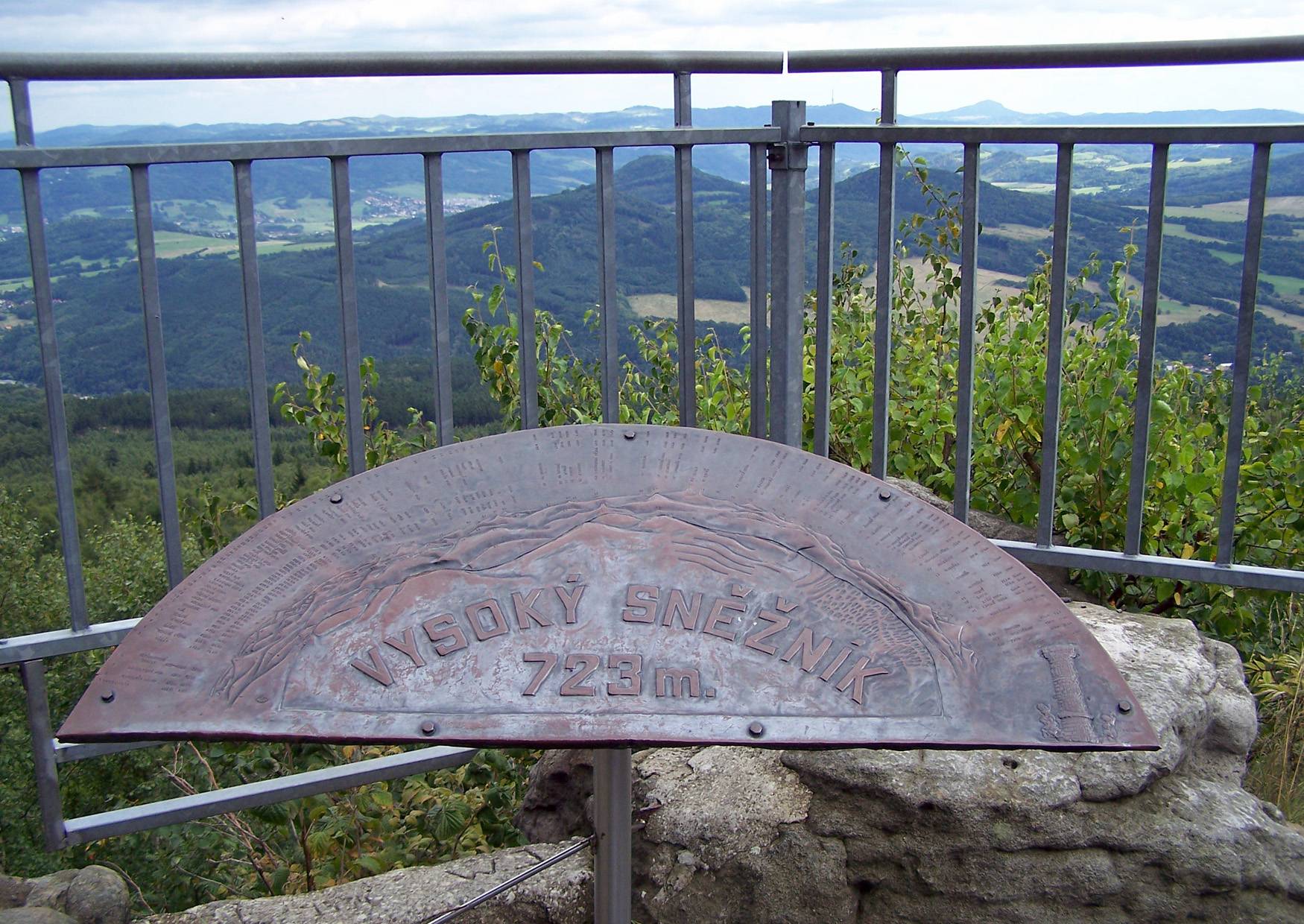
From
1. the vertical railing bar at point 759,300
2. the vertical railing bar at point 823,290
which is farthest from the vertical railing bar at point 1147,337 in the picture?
the vertical railing bar at point 759,300

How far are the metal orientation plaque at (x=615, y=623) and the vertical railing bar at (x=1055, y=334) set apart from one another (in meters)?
1.01

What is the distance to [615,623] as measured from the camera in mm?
2129

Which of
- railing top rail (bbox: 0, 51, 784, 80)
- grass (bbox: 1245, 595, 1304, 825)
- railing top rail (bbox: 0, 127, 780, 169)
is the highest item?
railing top rail (bbox: 0, 51, 784, 80)

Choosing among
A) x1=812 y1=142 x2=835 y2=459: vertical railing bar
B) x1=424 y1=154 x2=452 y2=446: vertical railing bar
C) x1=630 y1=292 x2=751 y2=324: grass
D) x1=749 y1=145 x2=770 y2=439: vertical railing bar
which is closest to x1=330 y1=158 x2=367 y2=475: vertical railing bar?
x1=424 y1=154 x2=452 y2=446: vertical railing bar

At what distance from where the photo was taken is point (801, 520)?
241cm

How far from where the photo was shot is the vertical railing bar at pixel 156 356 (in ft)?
8.89

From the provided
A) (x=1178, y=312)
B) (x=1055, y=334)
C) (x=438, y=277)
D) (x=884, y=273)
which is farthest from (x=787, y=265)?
(x=1178, y=312)

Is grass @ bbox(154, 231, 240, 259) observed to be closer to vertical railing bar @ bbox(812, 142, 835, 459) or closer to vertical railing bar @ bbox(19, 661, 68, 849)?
vertical railing bar @ bbox(19, 661, 68, 849)

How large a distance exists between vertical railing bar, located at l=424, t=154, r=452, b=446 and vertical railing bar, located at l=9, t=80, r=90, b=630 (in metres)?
0.85

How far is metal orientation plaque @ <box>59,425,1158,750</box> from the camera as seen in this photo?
6.28 feet

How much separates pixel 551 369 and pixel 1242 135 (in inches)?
104

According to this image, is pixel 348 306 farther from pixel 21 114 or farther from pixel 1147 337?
pixel 1147 337

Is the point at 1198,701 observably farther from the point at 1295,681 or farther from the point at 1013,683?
the point at 1013,683

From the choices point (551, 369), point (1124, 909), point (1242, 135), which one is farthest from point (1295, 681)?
point (551, 369)
